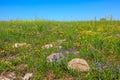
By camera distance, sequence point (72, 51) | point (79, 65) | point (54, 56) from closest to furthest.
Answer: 1. point (79, 65)
2. point (54, 56)
3. point (72, 51)

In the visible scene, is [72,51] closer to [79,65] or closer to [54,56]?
[54,56]

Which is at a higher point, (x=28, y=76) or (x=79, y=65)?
(x=79, y=65)

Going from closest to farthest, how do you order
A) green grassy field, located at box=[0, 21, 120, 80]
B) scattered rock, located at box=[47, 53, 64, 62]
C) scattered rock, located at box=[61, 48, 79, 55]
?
green grassy field, located at box=[0, 21, 120, 80]
scattered rock, located at box=[47, 53, 64, 62]
scattered rock, located at box=[61, 48, 79, 55]

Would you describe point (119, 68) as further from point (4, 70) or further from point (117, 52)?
point (4, 70)

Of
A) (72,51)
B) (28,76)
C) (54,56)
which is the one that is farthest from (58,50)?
(28,76)

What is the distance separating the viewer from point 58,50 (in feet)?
30.0

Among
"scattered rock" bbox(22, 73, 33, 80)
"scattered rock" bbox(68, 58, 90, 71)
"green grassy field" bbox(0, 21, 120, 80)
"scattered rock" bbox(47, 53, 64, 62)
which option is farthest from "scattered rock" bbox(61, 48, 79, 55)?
"scattered rock" bbox(22, 73, 33, 80)

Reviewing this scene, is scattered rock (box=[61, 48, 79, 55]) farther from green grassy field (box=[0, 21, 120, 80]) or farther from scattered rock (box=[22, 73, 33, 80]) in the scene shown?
scattered rock (box=[22, 73, 33, 80])

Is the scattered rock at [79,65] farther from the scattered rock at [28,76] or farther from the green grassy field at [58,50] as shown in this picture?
the scattered rock at [28,76]

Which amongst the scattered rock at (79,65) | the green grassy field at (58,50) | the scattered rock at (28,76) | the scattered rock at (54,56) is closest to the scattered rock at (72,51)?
the green grassy field at (58,50)

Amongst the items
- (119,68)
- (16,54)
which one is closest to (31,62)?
(16,54)

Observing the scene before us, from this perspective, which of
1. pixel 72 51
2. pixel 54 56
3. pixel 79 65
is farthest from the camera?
pixel 72 51

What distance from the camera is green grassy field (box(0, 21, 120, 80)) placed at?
290 inches

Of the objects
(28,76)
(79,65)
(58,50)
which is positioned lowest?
(28,76)
